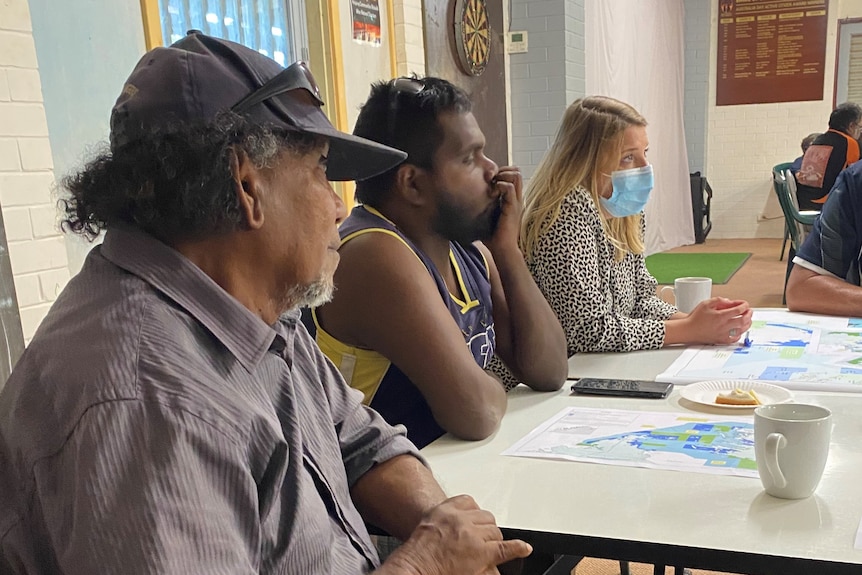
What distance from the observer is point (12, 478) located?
0.71 m

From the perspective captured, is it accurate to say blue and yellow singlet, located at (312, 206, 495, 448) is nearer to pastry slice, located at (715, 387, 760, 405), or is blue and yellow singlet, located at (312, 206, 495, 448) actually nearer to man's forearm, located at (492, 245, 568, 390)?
man's forearm, located at (492, 245, 568, 390)

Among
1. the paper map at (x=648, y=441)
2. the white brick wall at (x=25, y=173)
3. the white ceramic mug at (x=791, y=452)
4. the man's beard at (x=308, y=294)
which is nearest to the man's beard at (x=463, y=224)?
the paper map at (x=648, y=441)

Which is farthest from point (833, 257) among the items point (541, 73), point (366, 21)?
point (541, 73)

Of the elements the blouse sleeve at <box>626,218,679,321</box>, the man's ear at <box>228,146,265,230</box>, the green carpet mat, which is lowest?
the green carpet mat

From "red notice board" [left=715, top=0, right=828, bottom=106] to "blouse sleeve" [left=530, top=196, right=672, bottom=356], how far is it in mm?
7421

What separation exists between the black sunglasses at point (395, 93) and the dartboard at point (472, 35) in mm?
2687

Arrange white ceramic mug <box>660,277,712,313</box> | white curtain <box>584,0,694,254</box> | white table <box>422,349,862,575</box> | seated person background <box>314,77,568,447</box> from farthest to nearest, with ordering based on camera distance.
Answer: white curtain <box>584,0,694,254</box> < white ceramic mug <box>660,277,712,313</box> < seated person background <box>314,77,568,447</box> < white table <box>422,349,862,575</box>

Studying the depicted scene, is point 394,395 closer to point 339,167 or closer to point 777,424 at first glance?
point 339,167

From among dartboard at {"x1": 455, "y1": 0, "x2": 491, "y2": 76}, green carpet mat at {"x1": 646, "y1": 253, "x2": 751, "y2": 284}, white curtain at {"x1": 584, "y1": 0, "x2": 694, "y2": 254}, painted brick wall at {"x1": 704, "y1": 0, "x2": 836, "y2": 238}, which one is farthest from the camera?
painted brick wall at {"x1": 704, "y1": 0, "x2": 836, "y2": 238}

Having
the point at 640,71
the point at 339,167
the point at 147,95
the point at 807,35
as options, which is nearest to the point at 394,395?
the point at 339,167

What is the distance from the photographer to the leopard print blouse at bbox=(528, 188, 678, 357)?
1821 millimetres

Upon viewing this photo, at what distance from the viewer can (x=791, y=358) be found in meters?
1.62

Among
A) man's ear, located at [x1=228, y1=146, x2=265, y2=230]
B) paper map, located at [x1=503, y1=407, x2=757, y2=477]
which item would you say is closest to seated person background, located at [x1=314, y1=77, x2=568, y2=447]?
paper map, located at [x1=503, y1=407, x2=757, y2=477]

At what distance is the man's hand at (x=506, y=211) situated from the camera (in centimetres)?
165
